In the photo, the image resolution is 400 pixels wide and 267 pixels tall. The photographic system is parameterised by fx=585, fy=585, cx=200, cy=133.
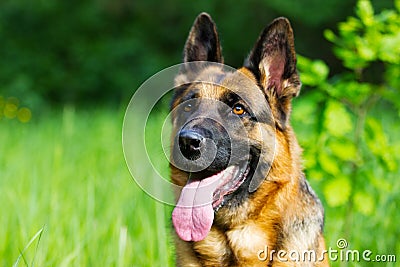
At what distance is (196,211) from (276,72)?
3.04ft

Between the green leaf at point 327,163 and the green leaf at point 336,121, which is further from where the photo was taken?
the green leaf at point 327,163

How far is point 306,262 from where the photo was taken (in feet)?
9.57

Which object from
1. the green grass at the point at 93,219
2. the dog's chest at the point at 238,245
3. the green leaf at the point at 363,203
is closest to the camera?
the dog's chest at the point at 238,245

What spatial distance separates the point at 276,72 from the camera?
327cm

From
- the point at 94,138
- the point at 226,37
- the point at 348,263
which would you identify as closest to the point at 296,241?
the point at 348,263

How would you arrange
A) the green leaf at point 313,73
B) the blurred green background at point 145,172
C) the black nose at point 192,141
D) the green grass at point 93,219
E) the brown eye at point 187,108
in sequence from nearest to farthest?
the black nose at point 192,141, the brown eye at point 187,108, the green grass at point 93,219, the blurred green background at point 145,172, the green leaf at point 313,73

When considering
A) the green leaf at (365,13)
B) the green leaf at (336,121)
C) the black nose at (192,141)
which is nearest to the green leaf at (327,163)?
the green leaf at (336,121)

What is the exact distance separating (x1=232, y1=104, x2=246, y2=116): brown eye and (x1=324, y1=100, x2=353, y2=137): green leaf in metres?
0.83

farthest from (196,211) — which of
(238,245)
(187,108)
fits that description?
(187,108)

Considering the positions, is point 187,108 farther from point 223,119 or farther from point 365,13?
point 365,13

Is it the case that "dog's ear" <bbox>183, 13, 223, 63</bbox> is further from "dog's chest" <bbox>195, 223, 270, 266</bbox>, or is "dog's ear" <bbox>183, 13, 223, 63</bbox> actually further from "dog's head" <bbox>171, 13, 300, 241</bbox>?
"dog's chest" <bbox>195, 223, 270, 266</bbox>

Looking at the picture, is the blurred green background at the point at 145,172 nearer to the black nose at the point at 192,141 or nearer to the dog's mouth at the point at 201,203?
the dog's mouth at the point at 201,203

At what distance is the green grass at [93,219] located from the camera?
11.4 ft

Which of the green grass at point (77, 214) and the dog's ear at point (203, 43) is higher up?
the dog's ear at point (203, 43)
